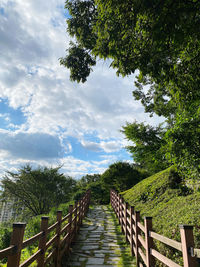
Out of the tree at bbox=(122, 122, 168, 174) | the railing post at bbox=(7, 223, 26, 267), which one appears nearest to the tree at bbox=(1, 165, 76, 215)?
the tree at bbox=(122, 122, 168, 174)

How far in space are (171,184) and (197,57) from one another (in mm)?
5821

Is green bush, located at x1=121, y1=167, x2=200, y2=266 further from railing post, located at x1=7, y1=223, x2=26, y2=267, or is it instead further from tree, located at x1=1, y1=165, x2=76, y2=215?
tree, located at x1=1, y1=165, x2=76, y2=215

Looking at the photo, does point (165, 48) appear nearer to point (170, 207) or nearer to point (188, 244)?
point (188, 244)

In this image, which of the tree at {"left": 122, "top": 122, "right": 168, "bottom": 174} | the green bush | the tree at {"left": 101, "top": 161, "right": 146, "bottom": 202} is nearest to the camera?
the green bush

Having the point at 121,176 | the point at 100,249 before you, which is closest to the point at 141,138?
the point at 121,176

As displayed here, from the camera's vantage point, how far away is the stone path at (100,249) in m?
4.68

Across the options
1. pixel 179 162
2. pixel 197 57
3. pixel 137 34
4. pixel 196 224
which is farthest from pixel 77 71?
pixel 196 224

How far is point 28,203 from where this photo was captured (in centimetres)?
2020

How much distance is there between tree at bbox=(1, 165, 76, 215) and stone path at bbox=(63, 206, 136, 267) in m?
13.6

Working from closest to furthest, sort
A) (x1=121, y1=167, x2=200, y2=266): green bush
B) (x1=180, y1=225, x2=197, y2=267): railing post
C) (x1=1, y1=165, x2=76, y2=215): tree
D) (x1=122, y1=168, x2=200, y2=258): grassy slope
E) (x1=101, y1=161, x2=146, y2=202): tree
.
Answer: (x1=180, y1=225, x2=197, y2=267): railing post < (x1=121, y1=167, x2=200, y2=266): green bush < (x1=122, y1=168, x2=200, y2=258): grassy slope < (x1=1, y1=165, x2=76, y2=215): tree < (x1=101, y1=161, x2=146, y2=202): tree

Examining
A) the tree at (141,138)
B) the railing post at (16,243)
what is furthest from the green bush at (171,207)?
the tree at (141,138)

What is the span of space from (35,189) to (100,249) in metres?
16.5

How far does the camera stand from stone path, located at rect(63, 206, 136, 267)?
4.68 metres

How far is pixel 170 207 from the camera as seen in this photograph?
6480mm
